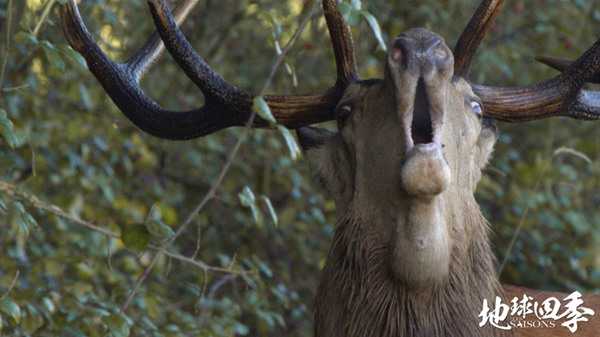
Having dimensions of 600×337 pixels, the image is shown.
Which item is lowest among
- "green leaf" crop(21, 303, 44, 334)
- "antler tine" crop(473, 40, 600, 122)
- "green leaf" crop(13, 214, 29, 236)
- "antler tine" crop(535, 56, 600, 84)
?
"green leaf" crop(21, 303, 44, 334)

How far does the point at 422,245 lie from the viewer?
3.30 meters

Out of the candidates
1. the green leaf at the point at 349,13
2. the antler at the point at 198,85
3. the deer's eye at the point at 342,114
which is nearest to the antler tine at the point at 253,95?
the antler at the point at 198,85

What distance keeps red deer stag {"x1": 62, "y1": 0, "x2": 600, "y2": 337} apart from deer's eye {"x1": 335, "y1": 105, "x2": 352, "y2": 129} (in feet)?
0.04

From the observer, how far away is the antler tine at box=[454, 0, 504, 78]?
402cm

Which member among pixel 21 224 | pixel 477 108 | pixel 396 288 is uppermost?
pixel 477 108

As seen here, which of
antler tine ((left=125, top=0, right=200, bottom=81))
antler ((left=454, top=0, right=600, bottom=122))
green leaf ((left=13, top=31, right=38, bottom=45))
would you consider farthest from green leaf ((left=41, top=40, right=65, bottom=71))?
antler ((left=454, top=0, right=600, bottom=122))

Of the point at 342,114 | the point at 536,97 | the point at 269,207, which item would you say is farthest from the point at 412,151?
the point at 536,97

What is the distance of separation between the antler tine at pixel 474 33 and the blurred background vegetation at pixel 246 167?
1.60 m

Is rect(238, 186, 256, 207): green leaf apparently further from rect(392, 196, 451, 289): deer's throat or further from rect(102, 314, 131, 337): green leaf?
rect(102, 314, 131, 337): green leaf

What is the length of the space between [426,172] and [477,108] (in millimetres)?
885

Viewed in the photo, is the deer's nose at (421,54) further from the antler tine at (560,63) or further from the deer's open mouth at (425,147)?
the antler tine at (560,63)

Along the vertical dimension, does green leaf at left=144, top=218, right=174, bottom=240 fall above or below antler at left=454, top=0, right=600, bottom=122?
below

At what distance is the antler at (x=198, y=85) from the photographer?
401 centimetres

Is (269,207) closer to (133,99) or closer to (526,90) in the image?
(133,99)
